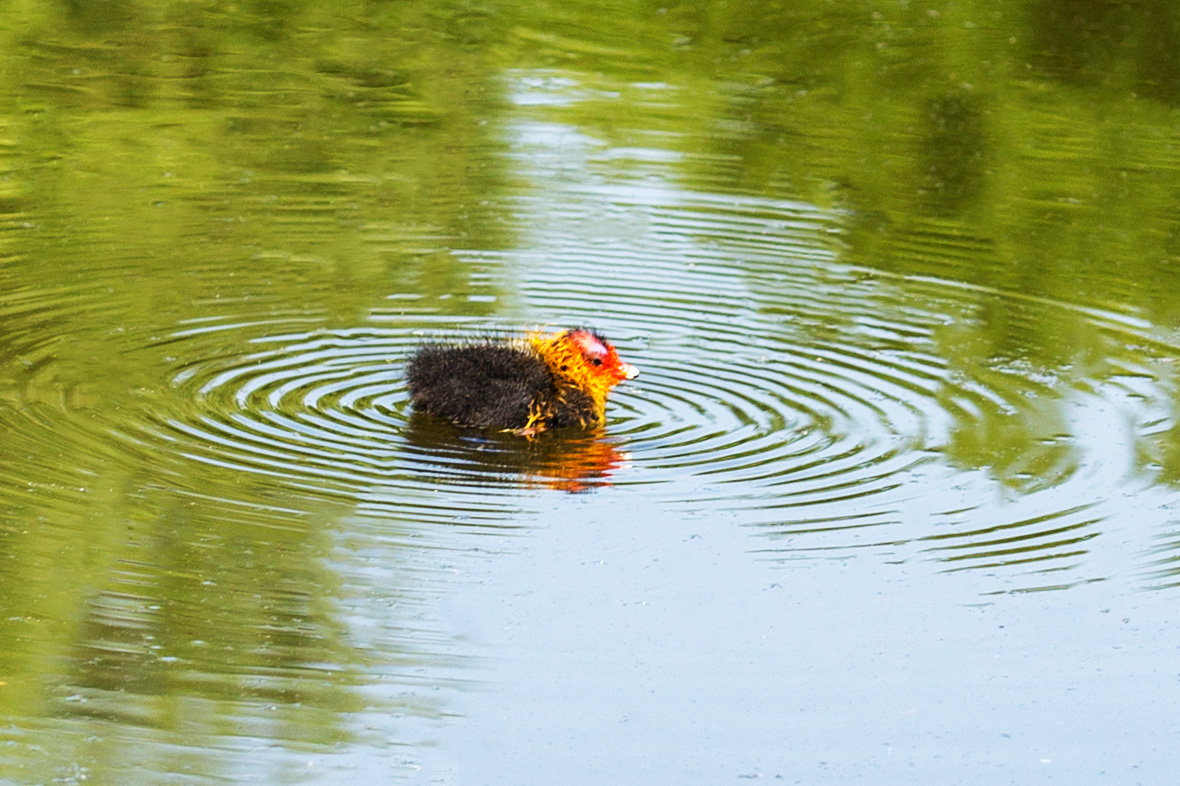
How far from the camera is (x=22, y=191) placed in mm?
11297

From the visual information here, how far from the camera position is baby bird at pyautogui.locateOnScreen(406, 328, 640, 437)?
7812 millimetres

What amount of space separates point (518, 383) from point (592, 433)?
0.38 meters

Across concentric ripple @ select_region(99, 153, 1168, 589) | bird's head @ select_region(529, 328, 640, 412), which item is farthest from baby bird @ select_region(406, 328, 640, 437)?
concentric ripple @ select_region(99, 153, 1168, 589)

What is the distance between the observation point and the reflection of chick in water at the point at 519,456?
723cm

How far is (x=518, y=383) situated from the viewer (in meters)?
7.87

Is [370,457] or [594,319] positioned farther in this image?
[594,319]

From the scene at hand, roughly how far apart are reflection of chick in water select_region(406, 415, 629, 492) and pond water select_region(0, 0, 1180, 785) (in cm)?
3

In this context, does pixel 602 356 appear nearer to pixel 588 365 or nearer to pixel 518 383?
pixel 588 365

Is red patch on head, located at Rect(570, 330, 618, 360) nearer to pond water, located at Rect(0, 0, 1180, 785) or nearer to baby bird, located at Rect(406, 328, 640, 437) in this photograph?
baby bird, located at Rect(406, 328, 640, 437)

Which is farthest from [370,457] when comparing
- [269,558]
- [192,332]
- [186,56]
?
[186,56]

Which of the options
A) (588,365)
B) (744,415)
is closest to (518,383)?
(588,365)

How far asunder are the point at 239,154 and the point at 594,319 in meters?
3.99

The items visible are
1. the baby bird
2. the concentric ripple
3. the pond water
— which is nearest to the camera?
the pond water

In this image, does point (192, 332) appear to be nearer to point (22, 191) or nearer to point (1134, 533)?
point (22, 191)
